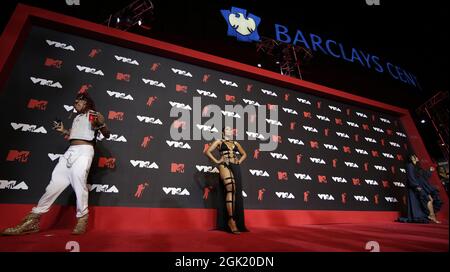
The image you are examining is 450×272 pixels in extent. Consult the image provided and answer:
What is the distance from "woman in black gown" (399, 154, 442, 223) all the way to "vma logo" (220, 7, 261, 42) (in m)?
5.22

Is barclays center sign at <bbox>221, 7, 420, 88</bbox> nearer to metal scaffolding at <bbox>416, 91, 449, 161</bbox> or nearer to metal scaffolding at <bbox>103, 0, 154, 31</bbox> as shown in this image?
metal scaffolding at <bbox>416, 91, 449, 161</bbox>

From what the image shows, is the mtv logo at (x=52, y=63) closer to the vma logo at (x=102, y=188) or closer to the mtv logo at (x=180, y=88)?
the mtv logo at (x=180, y=88)

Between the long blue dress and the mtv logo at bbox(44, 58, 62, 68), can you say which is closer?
the mtv logo at bbox(44, 58, 62, 68)

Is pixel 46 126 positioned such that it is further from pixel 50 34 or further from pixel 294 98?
pixel 294 98

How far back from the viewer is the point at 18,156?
10.7 feet

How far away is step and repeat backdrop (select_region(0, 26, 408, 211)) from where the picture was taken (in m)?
3.49

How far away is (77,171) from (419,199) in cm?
714

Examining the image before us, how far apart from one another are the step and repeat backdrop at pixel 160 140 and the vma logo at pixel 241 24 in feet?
4.25

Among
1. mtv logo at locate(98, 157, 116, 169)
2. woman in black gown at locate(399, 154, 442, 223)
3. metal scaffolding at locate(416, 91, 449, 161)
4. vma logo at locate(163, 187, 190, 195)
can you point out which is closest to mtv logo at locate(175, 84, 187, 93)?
mtv logo at locate(98, 157, 116, 169)

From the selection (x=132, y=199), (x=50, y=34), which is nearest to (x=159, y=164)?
(x=132, y=199)

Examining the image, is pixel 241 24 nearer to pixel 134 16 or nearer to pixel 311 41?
pixel 311 41

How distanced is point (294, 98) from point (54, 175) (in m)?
5.51

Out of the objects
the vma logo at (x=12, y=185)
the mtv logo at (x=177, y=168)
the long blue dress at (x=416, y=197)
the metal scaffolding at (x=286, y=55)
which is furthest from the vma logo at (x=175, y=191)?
the long blue dress at (x=416, y=197)

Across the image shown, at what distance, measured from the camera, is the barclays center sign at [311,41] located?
6254 mm
